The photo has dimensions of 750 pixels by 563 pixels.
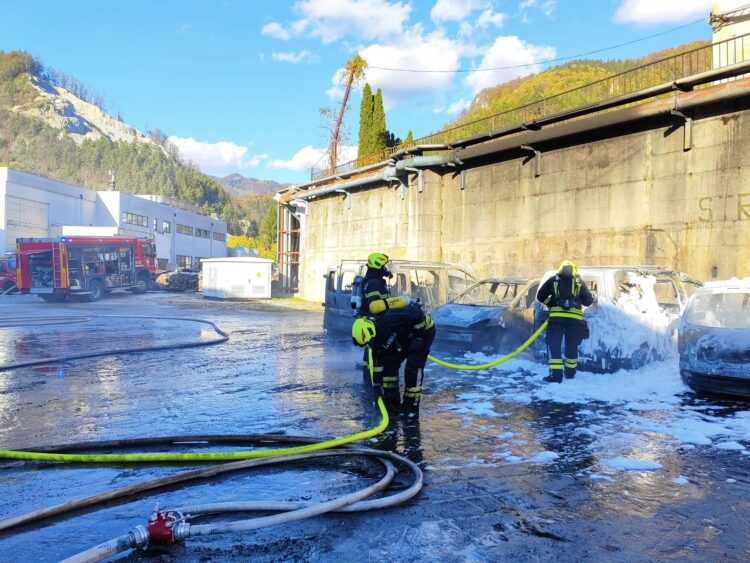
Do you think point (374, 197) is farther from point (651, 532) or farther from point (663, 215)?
point (651, 532)

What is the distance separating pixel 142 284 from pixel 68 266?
4.91 metres

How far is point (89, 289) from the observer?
28.0 m

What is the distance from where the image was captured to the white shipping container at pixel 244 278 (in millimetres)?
31359

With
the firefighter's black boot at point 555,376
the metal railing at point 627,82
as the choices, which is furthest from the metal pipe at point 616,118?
the firefighter's black boot at point 555,376

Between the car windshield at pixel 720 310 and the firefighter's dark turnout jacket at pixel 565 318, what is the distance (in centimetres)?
123

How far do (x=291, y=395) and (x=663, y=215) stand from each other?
10.1 m

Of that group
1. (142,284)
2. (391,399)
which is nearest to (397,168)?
→ (391,399)

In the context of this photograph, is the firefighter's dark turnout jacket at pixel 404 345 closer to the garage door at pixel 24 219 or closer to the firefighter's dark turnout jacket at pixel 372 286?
the firefighter's dark turnout jacket at pixel 372 286

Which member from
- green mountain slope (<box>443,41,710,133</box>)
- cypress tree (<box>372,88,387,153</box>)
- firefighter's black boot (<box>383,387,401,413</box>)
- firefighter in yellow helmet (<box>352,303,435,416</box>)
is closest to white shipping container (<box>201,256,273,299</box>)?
cypress tree (<box>372,88,387,153</box>)

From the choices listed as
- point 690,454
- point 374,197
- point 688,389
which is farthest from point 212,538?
point 374,197

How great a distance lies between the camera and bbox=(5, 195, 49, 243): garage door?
136ft

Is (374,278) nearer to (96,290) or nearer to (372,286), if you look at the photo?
(372,286)

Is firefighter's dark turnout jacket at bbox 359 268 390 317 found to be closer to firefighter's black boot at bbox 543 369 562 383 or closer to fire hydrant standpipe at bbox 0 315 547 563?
fire hydrant standpipe at bbox 0 315 547 563

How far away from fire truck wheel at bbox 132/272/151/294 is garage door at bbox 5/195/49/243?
1631 centimetres
